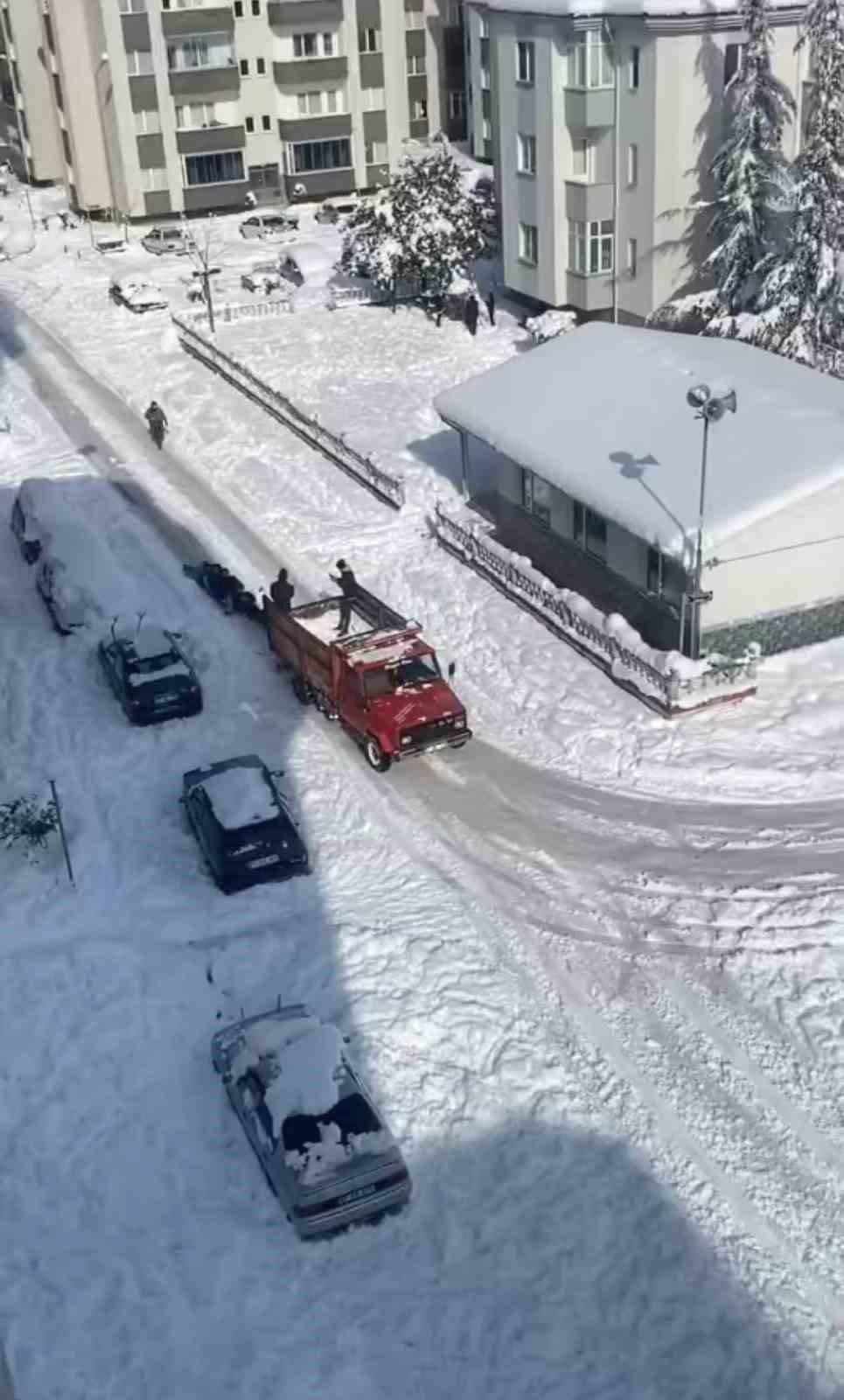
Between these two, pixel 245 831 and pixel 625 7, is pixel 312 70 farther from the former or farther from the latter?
pixel 245 831

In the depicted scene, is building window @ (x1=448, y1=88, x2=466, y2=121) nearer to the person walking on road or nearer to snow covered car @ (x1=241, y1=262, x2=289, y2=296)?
snow covered car @ (x1=241, y1=262, x2=289, y2=296)

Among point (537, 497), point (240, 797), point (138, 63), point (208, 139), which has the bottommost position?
point (240, 797)

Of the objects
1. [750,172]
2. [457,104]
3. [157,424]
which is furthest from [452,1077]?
[457,104]

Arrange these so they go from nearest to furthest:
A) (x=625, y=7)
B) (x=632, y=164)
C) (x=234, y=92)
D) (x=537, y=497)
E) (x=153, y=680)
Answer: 1. (x=153, y=680)
2. (x=537, y=497)
3. (x=625, y=7)
4. (x=632, y=164)
5. (x=234, y=92)

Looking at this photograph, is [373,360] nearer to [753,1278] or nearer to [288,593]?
[288,593]

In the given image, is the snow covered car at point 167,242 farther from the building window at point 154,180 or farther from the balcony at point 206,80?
the balcony at point 206,80

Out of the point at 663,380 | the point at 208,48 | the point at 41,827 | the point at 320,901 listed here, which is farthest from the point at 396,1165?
the point at 208,48

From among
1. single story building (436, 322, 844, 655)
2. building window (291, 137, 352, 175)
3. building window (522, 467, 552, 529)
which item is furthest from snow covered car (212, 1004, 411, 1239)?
building window (291, 137, 352, 175)
